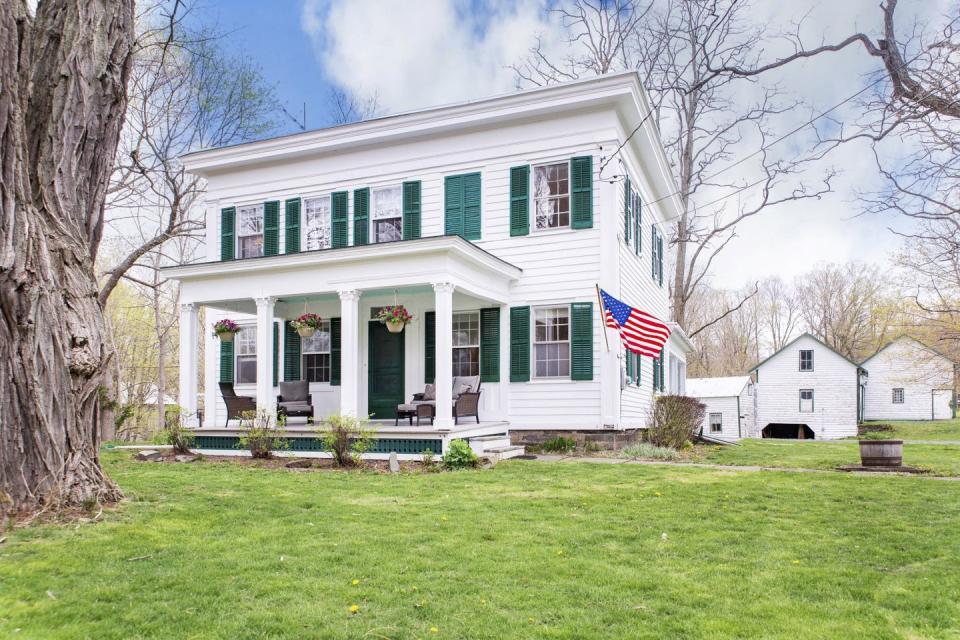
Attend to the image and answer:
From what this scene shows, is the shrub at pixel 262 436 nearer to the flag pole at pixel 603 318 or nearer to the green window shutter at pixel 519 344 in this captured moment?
the green window shutter at pixel 519 344

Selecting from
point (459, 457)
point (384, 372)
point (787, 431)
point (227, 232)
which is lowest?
point (787, 431)

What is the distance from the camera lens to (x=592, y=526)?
578cm

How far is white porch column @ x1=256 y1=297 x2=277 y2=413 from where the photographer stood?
469 inches

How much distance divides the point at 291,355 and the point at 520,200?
5.61m

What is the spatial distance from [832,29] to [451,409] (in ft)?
23.4

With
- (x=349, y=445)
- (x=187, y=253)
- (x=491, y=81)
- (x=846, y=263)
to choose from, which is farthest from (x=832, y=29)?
(x=846, y=263)

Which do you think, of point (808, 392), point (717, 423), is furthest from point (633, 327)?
point (808, 392)

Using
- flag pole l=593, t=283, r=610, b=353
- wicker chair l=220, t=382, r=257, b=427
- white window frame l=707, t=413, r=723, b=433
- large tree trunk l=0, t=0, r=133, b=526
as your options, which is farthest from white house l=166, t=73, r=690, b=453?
white window frame l=707, t=413, r=723, b=433

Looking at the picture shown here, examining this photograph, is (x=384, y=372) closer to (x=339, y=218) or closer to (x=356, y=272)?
(x=356, y=272)

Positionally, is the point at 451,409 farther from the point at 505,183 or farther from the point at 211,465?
the point at 505,183

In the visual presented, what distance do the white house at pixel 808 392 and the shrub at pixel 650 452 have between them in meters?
23.1

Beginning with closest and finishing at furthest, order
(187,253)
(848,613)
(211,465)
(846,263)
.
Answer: (848,613)
(211,465)
(187,253)
(846,263)

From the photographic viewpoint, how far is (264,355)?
12.0 metres

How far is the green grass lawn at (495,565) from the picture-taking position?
357 centimetres
